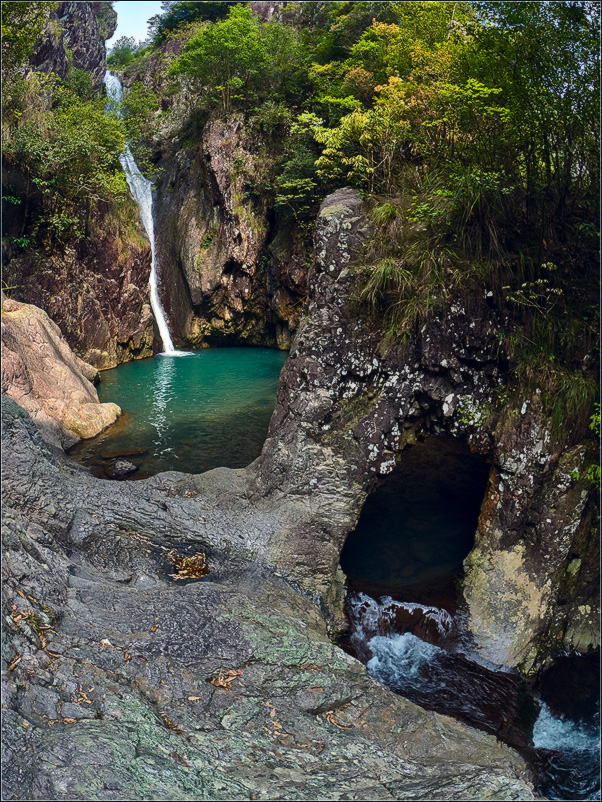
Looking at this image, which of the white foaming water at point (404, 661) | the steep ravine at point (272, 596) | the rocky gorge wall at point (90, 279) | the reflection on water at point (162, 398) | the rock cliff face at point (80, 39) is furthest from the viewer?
the rock cliff face at point (80, 39)

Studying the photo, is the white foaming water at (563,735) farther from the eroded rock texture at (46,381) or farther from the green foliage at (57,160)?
the green foliage at (57,160)

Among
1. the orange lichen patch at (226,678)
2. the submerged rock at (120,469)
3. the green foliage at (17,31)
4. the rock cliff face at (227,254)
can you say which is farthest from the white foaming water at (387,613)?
the rock cliff face at (227,254)

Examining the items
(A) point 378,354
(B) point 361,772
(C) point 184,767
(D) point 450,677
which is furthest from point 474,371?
(C) point 184,767

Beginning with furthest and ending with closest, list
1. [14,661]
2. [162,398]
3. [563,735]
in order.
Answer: [162,398]
[563,735]
[14,661]

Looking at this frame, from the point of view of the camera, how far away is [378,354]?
8289mm

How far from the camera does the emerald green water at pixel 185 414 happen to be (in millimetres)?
12625

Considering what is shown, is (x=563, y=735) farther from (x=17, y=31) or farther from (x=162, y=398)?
(x=162, y=398)

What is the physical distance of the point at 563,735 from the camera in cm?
623

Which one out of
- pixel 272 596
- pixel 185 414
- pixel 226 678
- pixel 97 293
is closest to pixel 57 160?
pixel 97 293

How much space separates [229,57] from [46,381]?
59.8 feet

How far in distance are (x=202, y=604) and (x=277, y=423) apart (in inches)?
132

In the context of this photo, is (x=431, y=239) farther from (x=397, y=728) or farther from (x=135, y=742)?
(x=135, y=742)

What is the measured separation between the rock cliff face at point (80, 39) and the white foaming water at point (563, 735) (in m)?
25.7

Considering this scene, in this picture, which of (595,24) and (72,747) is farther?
(595,24)
